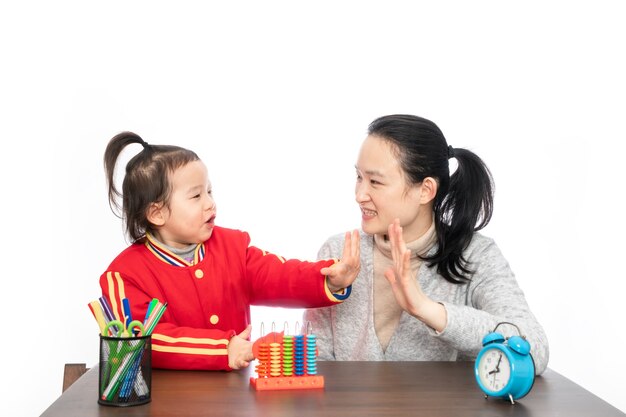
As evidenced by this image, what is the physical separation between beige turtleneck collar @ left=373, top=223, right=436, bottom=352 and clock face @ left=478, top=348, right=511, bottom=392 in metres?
0.54

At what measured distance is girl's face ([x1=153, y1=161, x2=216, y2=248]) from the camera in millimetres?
1843

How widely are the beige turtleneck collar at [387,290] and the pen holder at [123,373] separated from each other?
760 mm

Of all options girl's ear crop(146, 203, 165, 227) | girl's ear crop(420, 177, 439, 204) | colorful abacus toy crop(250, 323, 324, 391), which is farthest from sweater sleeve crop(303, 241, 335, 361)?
colorful abacus toy crop(250, 323, 324, 391)

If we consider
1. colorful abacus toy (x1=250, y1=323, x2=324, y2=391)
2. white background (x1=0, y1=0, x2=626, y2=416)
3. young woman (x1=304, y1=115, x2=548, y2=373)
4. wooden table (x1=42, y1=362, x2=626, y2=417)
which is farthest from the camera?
white background (x1=0, y1=0, x2=626, y2=416)

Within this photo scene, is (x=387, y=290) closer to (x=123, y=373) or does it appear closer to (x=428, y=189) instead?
(x=428, y=189)

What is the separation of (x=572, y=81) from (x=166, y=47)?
4.80 feet

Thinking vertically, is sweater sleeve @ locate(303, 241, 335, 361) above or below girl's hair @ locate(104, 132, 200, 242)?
below

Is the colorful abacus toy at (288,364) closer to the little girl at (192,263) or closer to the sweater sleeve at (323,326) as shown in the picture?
the little girl at (192,263)

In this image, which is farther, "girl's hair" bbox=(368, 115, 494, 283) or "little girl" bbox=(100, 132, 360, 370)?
"girl's hair" bbox=(368, 115, 494, 283)

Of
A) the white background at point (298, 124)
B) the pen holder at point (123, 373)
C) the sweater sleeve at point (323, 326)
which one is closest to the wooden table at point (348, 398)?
the pen holder at point (123, 373)

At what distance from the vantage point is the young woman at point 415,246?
6.20 ft

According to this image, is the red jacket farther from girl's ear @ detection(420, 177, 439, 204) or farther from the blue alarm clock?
the blue alarm clock

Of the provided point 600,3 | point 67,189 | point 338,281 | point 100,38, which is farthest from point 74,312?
point 600,3

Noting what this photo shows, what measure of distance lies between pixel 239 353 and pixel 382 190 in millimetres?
543
